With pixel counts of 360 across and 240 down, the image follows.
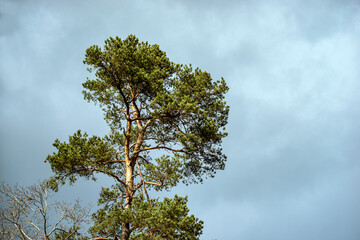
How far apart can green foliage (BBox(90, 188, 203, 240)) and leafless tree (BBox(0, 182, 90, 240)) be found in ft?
2.46

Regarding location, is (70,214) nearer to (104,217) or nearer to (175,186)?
(104,217)

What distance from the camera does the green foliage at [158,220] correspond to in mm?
7961

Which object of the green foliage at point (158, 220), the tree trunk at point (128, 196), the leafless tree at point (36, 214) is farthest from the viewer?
the tree trunk at point (128, 196)

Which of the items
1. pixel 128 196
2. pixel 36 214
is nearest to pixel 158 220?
pixel 128 196

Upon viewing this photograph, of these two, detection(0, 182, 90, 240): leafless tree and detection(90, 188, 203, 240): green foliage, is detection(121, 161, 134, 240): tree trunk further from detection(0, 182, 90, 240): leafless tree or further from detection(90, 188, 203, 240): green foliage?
detection(0, 182, 90, 240): leafless tree

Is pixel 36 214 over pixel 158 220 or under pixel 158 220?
over

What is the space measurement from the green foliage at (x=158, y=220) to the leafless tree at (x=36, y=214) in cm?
75

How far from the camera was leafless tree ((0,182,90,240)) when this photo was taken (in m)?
8.66

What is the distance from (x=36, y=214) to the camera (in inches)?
351

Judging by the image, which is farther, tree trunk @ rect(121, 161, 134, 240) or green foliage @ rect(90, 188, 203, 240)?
tree trunk @ rect(121, 161, 134, 240)

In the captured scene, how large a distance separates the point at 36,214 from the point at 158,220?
13.5 ft

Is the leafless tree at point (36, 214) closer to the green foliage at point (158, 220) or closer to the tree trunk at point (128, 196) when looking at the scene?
the green foliage at point (158, 220)

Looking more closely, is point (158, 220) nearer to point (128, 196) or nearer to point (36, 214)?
point (128, 196)

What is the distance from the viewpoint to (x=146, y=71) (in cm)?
1052
